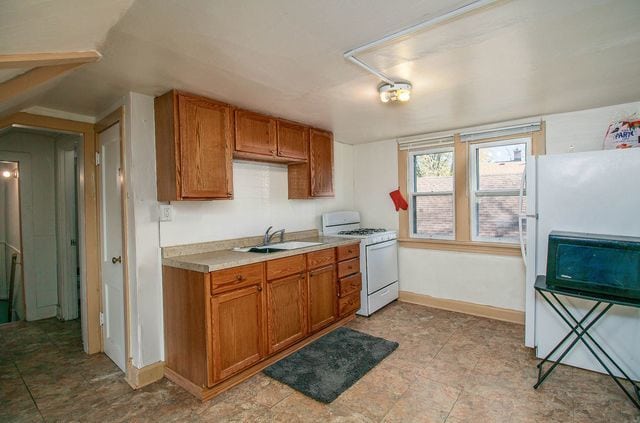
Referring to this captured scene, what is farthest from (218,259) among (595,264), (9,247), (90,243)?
(9,247)

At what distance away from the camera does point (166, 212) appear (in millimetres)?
2520

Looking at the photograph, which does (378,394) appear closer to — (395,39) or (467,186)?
(395,39)

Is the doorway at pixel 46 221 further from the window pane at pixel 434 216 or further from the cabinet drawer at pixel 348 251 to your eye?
the window pane at pixel 434 216

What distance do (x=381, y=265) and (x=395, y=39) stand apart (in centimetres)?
274

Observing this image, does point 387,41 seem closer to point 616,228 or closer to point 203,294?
point 203,294

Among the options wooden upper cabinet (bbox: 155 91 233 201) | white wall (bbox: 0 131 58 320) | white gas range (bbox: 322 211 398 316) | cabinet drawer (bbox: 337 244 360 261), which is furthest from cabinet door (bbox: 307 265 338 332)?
white wall (bbox: 0 131 58 320)

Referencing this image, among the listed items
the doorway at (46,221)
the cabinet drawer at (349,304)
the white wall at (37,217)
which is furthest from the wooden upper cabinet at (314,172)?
the white wall at (37,217)

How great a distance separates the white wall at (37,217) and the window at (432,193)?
4.58 m

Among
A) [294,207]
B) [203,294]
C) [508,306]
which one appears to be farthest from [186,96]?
[508,306]

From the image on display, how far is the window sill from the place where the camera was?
349 centimetres

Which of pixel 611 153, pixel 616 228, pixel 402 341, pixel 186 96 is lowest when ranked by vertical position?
pixel 402 341

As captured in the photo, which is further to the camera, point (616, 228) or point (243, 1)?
point (616, 228)

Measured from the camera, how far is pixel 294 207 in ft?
12.2

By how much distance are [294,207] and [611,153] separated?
2.83m
